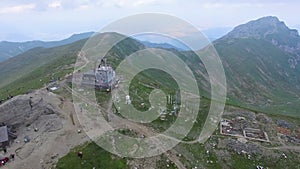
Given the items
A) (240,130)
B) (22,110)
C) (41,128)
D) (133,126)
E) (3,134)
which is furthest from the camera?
(240,130)

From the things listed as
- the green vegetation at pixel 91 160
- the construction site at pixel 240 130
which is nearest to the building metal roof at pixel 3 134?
the green vegetation at pixel 91 160

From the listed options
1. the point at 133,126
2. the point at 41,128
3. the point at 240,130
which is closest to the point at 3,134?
the point at 41,128

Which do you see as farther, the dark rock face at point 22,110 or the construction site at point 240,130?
the construction site at point 240,130

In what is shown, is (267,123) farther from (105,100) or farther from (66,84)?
(66,84)

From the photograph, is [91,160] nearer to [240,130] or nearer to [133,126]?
[133,126]

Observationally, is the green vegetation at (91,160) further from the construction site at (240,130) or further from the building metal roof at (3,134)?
the construction site at (240,130)

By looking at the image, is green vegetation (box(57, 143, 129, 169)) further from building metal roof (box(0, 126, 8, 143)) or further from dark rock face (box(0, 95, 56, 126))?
dark rock face (box(0, 95, 56, 126))
